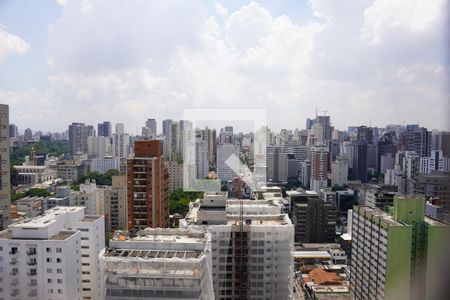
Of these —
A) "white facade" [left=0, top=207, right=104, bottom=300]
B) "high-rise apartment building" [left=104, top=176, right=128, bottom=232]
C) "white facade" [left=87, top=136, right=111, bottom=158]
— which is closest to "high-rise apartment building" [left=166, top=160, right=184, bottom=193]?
"high-rise apartment building" [left=104, top=176, right=128, bottom=232]

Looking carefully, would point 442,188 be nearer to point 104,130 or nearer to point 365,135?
point 365,135

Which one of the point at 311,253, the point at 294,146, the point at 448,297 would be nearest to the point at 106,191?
the point at 311,253

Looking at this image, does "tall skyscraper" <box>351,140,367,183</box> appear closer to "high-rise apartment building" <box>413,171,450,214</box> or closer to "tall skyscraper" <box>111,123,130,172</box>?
"tall skyscraper" <box>111,123,130,172</box>

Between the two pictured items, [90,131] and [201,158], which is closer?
[201,158]

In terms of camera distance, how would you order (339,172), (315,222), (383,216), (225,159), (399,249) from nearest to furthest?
(399,249) → (383,216) → (225,159) → (315,222) → (339,172)

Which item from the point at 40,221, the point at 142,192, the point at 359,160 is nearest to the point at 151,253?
the point at 40,221

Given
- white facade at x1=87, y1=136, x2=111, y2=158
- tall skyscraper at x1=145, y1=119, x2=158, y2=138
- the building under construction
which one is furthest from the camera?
white facade at x1=87, y1=136, x2=111, y2=158
